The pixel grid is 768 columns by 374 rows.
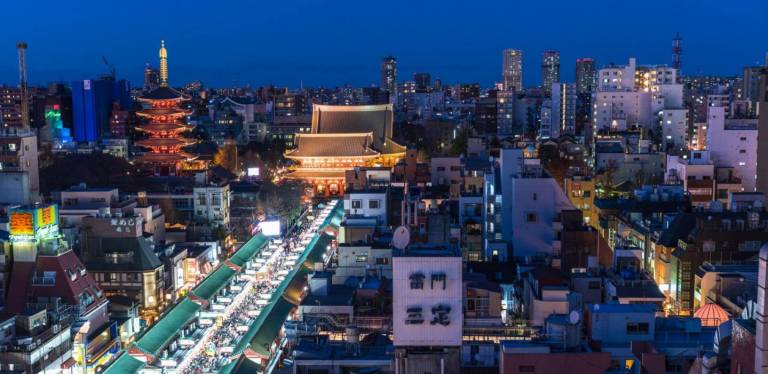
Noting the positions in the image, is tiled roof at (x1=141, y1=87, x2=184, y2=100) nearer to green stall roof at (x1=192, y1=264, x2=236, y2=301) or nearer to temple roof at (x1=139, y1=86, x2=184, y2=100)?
temple roof at (x1=139, y1=86, x2=184, y2=100)

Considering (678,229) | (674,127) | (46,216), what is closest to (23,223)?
(46,216)

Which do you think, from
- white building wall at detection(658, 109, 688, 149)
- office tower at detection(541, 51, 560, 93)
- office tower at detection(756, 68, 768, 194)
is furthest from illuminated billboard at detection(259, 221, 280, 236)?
office tower at detection(541, 51, 560, 93)

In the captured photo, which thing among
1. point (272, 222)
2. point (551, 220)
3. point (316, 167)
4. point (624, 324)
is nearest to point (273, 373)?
point (624, 324)

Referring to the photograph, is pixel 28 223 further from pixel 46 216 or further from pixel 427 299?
pixel 427 299

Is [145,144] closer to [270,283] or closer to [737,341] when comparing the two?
[270,283]

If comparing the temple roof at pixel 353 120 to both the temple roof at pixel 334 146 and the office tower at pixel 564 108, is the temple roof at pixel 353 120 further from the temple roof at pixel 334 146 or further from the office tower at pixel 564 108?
the office tower at pixel 564 108

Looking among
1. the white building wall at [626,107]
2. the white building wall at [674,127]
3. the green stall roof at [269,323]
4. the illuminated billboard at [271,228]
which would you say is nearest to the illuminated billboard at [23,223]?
the green stall roof at [269,323]
